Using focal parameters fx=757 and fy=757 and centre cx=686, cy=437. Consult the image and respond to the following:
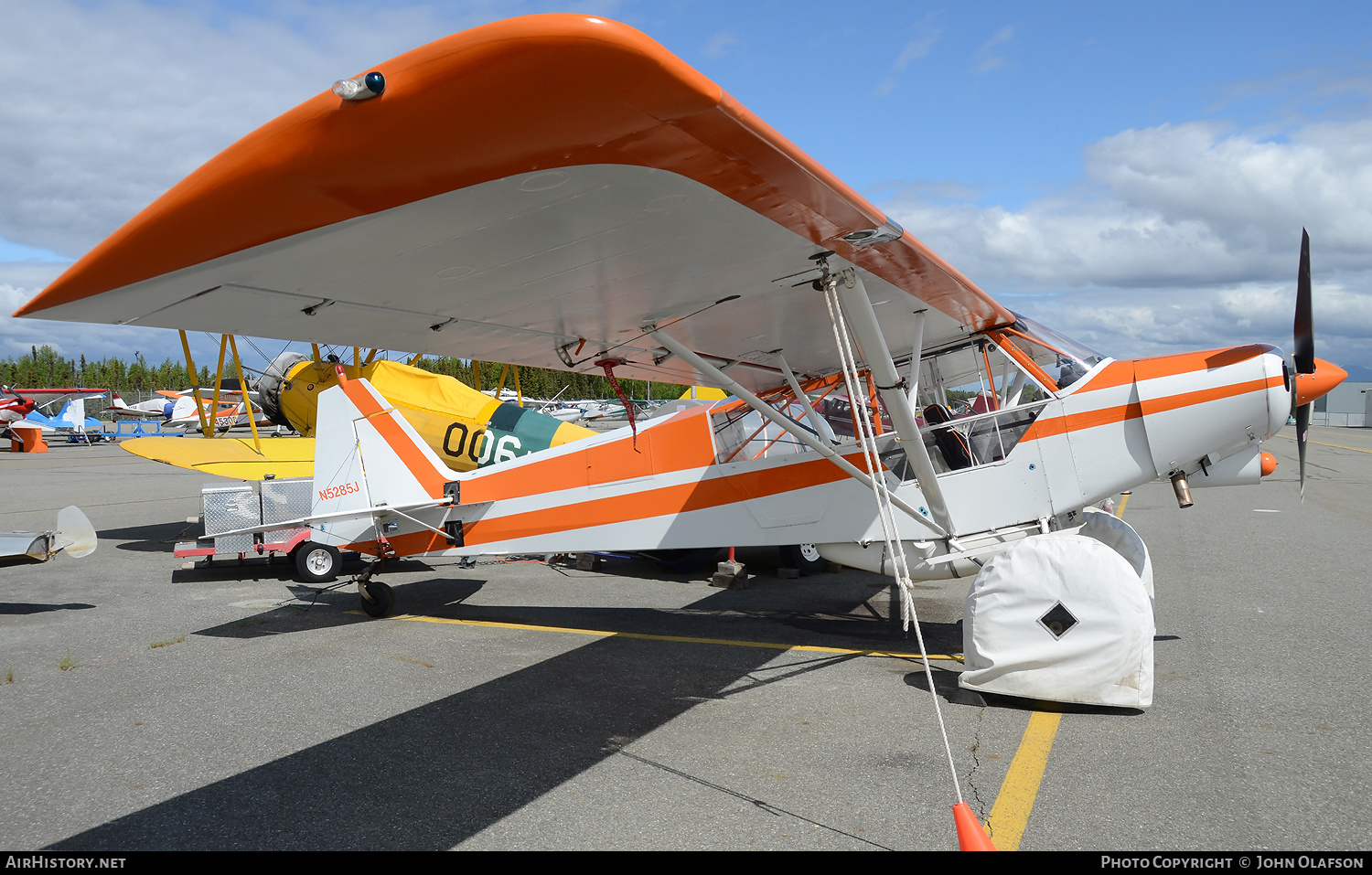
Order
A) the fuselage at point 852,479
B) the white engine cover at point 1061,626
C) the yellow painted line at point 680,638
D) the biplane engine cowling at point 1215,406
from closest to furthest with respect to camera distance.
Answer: the white engine cover at point 1061,626 → the biplane engine cowling at point 1215,406 → the fuselage at point 852,479 → the yellow painted line at point 680,638

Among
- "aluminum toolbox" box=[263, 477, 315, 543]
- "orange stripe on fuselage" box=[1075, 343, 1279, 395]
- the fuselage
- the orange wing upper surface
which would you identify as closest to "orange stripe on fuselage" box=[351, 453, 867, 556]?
the fuselage

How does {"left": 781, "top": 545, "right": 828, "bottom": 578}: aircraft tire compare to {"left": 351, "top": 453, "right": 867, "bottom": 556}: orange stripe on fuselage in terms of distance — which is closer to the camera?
{"left": 351, "top": 453, "right": 867, "bottom": 556}: orange stripe on fuselage

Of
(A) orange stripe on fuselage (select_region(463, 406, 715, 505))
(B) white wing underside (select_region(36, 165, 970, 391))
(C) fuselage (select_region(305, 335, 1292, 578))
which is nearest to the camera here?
(B) white wing underside (select_region(36, 165, 970, 391))

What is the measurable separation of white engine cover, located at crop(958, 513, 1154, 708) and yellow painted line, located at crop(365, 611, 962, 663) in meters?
1.00

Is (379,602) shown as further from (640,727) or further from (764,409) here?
(764,409)

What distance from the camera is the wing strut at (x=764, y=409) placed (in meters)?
4.18

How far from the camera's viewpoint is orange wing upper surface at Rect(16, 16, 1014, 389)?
1.60 meters

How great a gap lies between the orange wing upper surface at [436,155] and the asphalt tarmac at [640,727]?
2.31 meters

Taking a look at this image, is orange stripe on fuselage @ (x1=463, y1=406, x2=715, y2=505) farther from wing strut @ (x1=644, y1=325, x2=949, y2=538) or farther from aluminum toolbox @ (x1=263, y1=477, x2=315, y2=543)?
aluminum toolbox @ (x1=263, y1=477, x2=315, y2=543)

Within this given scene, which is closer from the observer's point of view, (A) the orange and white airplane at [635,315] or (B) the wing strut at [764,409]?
(A) the orange and white airplane at [635,315]

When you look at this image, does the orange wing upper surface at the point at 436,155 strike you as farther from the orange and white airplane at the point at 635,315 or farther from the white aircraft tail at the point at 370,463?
the white aircraft tail at the point at 370,463

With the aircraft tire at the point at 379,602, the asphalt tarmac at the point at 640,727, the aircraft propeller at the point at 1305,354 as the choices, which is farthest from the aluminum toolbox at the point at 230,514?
the aircraft propeller at the point at 1305,354

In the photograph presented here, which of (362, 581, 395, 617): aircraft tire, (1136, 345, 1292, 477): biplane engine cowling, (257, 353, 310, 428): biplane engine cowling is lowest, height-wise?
(362, 581, 395, 617): aircraft tire

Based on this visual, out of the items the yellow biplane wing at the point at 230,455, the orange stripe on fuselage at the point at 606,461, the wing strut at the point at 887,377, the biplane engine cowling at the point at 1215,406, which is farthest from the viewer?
the yellow biplane wing at the point at 230,455
